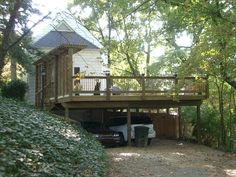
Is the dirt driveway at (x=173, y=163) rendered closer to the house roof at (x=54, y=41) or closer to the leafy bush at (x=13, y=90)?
the leafy bush at (x=13, y=90)

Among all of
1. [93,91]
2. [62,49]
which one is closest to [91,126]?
[93,91]

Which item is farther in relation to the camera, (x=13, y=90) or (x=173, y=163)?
(x=13, y=90)

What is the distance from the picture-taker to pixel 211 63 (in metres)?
17.7

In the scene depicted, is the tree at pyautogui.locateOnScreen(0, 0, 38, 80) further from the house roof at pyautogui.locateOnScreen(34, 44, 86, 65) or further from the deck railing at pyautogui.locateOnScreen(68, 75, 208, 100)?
the deck railing at pyautogui.locateOnScreen(68, 75, 208, 100)

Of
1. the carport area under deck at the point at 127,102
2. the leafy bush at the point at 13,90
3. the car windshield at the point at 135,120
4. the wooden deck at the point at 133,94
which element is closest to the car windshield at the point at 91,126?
the carport area under deck at the point at 127,102

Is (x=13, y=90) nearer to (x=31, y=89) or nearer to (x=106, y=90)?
(x=106, y=90)

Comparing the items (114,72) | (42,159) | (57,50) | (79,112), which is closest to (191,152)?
(57,50)

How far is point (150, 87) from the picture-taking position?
2406 cm

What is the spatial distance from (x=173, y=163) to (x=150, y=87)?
30.1 ft

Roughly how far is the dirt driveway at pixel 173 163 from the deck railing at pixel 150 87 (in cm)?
273

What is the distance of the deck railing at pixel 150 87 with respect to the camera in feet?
66.0

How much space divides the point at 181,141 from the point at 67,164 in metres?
16.5

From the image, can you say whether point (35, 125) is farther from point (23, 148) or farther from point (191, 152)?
point (191, 152)

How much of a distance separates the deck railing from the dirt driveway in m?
2.73
